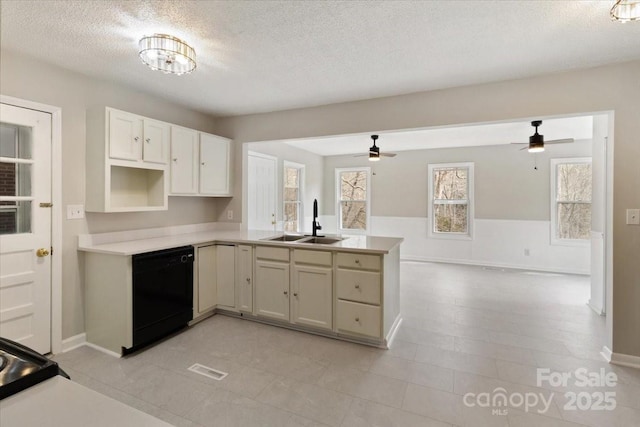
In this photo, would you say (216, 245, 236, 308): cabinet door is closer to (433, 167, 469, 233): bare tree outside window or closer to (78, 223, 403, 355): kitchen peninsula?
(78, 223, 403, 355): kitchen peninsula

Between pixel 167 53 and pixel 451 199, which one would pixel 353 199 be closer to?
pixel 451 199

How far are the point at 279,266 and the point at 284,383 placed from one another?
1160 millimetres

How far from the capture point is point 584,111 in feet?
8.55

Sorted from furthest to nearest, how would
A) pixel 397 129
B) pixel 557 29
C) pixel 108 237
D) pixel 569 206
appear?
pixel 569 206
pixel 397 129
pixel 108 237
pixel 557 29

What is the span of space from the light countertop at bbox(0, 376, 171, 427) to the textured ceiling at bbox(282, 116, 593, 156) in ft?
11.6

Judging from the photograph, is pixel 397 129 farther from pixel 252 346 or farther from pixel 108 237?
pixel 108 237

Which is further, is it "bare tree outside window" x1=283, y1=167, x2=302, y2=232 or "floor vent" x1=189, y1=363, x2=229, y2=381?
"bare tree outside window" x1=283, y1=167, x2=302, y2=232

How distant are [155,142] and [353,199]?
5057 millimetres

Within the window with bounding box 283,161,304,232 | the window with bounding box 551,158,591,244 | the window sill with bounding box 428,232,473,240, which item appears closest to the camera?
the window with bounding box 551,158,591,244

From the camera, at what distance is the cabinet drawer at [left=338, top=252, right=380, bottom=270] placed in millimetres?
2693

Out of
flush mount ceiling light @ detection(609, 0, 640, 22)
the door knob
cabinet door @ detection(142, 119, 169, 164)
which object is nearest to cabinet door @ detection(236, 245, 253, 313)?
cabinet door @ detection(142, 119, 169, 164)

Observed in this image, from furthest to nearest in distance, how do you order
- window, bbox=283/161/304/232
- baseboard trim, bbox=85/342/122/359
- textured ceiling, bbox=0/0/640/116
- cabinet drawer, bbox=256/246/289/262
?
1. window, bbox=283/161/304/232
2. cabinet drawer, bbox=256/246/289/262
3. baseboard trim, bbox=85/342/122/359
4. textured ceiling, bbox=0/0/640/116

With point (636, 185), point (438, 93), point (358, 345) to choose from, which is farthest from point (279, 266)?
point (636, 185)

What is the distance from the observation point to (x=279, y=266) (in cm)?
313
